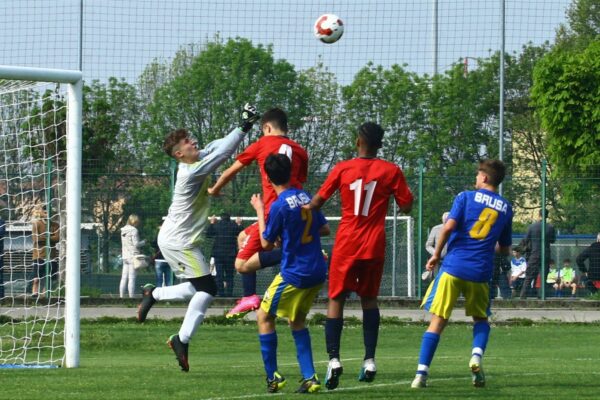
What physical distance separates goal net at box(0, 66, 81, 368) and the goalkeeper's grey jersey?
1.23 meters

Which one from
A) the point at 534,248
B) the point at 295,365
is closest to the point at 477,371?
the point at 295,365

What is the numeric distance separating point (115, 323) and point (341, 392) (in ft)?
34.2

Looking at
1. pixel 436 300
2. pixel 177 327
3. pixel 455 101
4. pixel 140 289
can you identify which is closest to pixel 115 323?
pixel 177 327

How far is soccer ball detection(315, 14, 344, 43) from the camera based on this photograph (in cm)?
1477

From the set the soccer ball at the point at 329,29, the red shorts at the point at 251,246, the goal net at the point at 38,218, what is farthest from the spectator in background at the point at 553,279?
the red shorts at the point at 251,246

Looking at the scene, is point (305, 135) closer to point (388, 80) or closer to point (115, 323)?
point (388, 80)

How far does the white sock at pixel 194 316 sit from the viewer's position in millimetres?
11195

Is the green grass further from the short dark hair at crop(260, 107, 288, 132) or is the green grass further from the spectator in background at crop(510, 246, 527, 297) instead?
the spectator in background at crop(510, 246, 527, 297)

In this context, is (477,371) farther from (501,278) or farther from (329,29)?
(501,278)

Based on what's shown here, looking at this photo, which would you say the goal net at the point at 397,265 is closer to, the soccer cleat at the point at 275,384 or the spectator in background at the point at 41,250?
the spectator in background at the point at 41,250

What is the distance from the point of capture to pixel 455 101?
36.5 m

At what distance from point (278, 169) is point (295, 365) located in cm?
379

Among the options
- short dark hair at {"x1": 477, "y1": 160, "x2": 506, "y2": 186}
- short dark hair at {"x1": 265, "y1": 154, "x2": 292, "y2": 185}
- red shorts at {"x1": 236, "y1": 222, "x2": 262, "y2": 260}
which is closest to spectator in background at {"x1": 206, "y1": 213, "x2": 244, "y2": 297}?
red shorts at {"x1": 236, "y1": 222, "x2": 262, "y2": 260}

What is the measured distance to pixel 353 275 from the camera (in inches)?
413
